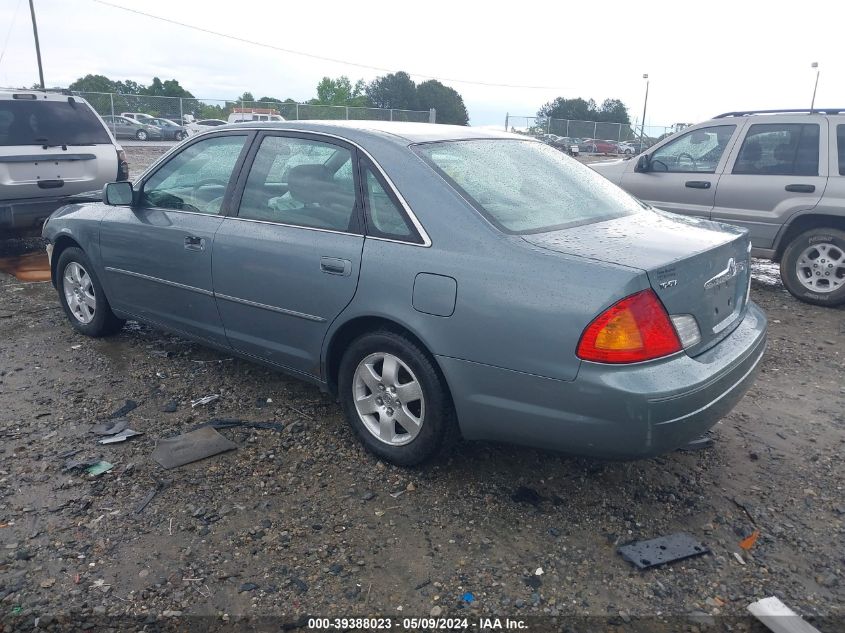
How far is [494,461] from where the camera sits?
3.70 metres

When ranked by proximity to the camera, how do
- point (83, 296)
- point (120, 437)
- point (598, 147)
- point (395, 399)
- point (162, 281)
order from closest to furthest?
point (395, 399), point (120, 437), point (162, 281), point (83, 296), point (598, 147)

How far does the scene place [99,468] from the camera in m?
3.58

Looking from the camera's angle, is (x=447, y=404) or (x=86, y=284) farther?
(x=86, y=284)

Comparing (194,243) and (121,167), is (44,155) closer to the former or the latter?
(121,167)

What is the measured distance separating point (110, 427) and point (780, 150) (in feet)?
21.6

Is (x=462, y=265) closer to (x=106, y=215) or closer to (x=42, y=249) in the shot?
(x=106, y=215)

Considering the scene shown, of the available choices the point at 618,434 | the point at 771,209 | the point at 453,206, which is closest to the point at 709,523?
the point at 618,434

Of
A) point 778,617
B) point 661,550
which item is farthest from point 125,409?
point 778,617

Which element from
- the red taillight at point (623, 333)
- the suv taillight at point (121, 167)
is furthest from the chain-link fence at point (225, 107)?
the red taillight at point (623, 333)

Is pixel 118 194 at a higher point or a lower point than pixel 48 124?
lower

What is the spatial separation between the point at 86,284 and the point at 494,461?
3528 millimetres

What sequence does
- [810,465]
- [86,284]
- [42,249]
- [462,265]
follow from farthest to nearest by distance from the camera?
[42,249] < [86,284] < [810,465] < [462,265]

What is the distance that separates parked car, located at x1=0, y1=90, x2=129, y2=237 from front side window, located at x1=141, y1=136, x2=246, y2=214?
3.85m

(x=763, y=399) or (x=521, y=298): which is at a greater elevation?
(x=521, y=298)
